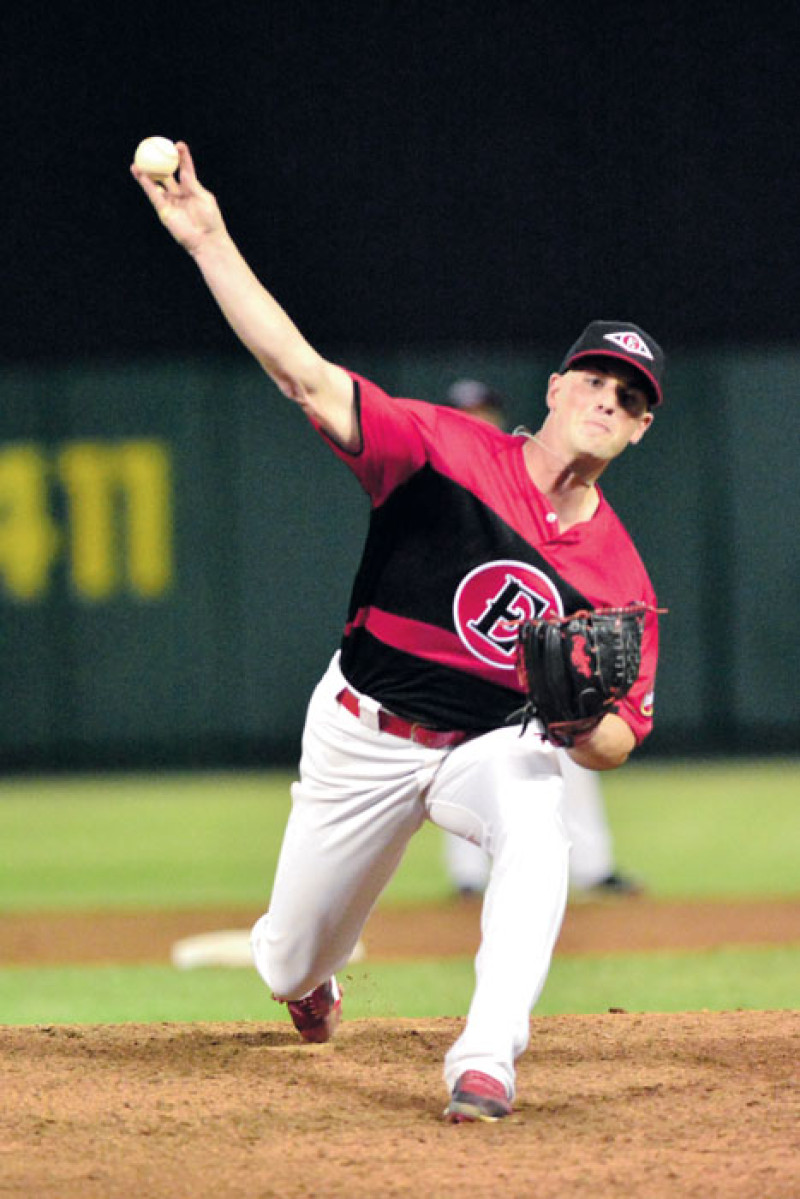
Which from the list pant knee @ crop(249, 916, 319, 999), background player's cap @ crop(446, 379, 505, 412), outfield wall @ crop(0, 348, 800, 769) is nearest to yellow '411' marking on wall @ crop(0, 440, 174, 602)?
outfield wall @ crop(0, 348, 800, 769)

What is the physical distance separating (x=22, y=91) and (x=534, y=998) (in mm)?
11133

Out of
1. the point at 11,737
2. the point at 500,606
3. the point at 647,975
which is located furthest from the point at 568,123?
the point at 500,606

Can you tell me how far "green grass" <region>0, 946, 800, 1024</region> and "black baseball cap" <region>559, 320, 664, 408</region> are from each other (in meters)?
2.07

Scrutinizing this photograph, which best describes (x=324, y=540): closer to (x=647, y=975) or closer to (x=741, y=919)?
(x=741, y=919)

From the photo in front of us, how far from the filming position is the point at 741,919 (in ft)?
23.5

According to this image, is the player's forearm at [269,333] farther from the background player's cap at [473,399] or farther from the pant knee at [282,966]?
the background player's cap at [473,399]

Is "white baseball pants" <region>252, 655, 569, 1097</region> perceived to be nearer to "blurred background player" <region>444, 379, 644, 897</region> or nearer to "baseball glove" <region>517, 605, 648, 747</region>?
"baseball glove" <region>517, 605, 648, 747</region>

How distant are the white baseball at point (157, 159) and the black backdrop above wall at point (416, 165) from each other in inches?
382

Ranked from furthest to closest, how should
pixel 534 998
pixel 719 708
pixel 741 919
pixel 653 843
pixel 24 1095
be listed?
1. pixel 719 708
2. pixel 653 843
3. pixel 741 919
4. pixel 24 1095
5. pixel 534 998

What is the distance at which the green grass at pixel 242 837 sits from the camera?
8008mm

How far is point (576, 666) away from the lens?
379 cm

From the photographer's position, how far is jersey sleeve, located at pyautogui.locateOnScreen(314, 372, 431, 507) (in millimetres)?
3822

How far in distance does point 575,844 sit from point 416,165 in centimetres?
737

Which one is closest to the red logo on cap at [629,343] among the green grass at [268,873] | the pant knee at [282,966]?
the pant knee at [282,966]
